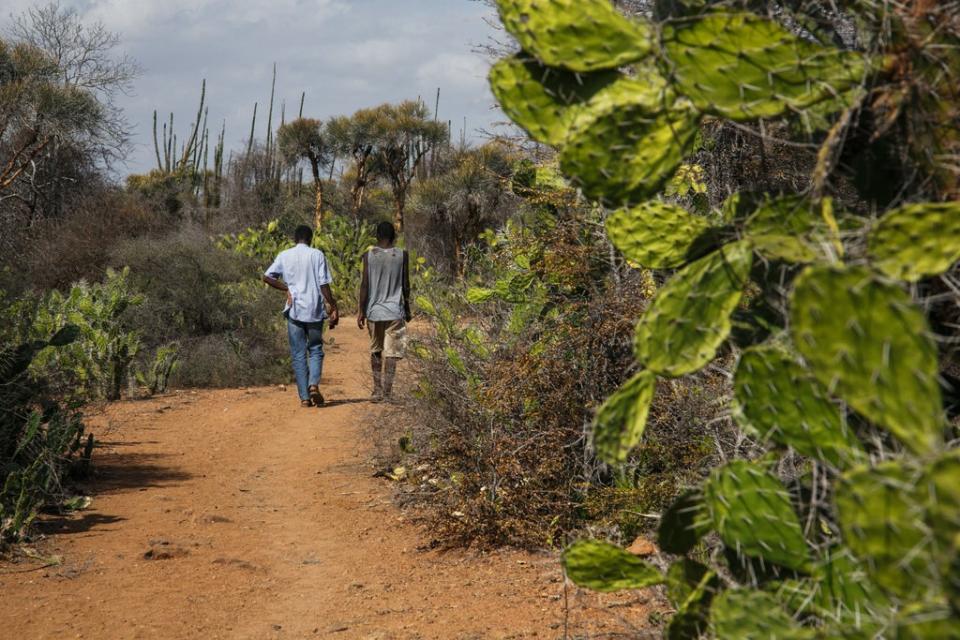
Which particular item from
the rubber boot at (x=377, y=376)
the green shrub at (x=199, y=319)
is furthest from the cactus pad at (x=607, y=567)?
the green shrub at (x=199, y=319)

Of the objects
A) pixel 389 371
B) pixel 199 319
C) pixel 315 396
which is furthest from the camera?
pixel 199 319

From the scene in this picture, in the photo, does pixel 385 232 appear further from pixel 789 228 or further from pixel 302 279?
pixel 789 228

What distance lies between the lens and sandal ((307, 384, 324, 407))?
9461mm

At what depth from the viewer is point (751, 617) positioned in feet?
5.82

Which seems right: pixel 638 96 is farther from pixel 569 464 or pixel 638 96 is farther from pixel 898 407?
pixel 569 464

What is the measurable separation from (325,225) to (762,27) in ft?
84.2

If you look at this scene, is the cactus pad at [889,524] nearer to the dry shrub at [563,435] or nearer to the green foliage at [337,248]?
the dry shrub at [563,435]

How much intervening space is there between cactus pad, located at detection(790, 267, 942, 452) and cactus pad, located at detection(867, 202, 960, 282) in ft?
0.94

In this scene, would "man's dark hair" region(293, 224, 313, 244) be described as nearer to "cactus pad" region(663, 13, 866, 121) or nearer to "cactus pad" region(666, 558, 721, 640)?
"cactus pad" region(666, 558, 721, 640)

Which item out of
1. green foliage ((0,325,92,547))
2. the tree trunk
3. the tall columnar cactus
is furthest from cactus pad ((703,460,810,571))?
the tree trunk

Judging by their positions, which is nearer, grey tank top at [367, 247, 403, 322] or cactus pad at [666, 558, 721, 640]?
cactus pad at [666, 558, 721, 640]

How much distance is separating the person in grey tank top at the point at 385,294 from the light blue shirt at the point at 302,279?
484 millimetres

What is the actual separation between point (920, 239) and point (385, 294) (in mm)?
7450

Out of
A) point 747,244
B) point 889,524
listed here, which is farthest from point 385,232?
point 889,524
